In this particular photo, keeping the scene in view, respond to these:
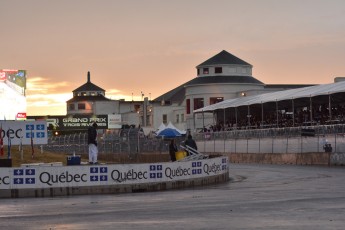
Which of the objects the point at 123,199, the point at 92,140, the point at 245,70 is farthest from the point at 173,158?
the point at 245,70

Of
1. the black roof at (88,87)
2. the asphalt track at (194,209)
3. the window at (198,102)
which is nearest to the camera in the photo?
the asphalt track at (194,209)

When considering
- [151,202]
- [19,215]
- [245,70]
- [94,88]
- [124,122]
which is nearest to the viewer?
[19,215]

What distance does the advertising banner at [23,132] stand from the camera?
123 ft

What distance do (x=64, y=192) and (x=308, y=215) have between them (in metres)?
11.4

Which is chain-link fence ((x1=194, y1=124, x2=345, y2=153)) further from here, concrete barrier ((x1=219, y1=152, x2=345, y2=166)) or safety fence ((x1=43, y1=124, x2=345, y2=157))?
concrete barrier ((x1=219, y1=152, x2=345, y2=166))

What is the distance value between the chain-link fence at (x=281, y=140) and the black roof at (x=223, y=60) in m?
36.6

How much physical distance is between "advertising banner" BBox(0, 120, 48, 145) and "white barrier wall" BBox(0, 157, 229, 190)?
39.5 ft

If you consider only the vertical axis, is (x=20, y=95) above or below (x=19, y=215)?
above

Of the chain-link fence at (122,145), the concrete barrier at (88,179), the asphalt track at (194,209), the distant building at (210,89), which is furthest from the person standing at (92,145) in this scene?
the distant building at (210,89)

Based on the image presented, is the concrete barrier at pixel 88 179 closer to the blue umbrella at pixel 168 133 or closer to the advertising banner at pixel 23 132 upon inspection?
the advertising banner at pixel 23 132

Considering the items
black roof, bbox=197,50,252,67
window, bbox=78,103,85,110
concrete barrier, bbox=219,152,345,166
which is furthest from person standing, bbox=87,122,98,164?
window, bbox=78,103,85,110

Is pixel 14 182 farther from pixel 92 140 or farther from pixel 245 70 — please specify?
pixel 245 70

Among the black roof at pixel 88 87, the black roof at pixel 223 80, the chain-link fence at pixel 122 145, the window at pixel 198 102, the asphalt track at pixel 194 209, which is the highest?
the black roof at pixel 88 87

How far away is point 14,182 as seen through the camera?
25.5 m
